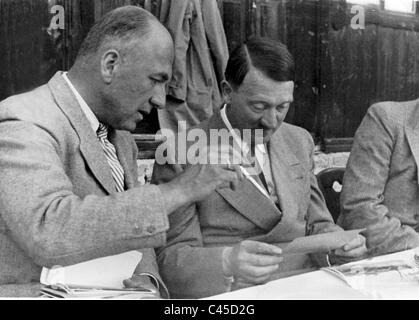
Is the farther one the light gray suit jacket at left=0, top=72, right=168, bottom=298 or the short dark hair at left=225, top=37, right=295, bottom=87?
the short dark hair at left=225, top=37, right=295, bottom=87

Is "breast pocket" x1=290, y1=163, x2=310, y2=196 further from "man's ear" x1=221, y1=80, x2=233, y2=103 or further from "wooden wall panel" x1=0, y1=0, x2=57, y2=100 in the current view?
"wooden wall panel" x1=0, y1=0, x2=57, y2=100

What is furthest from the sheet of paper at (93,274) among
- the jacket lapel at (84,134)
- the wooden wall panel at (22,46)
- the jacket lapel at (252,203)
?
the wooden wall panel at (22,46)

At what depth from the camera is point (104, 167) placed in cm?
158

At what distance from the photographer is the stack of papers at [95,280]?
1.32m

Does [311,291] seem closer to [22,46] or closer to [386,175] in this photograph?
[386,175]

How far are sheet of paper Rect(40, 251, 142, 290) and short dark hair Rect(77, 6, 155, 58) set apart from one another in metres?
0.54

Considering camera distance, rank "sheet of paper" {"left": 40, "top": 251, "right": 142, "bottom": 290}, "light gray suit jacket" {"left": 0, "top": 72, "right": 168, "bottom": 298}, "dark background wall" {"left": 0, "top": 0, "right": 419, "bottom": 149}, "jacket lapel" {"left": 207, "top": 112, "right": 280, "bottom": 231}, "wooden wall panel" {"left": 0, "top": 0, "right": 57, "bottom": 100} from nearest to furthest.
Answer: "light gray suit jacket" {"left": 0, "top": 72, "right": 168, "bottom": 298} < "sheet of paper" {"left": 40, "top": 251, "right": 142, "bottom": 290} < "jacket lapel" {"left": 207, "top": 112, "right": 280, "bottom": 231} < "wooden wall panel" {"left": 0, "top": 0, "right": 57, "bottom": 100} < "dark background wall" {"left": 0, "top": 0, "right": 419, "bottom": 149}

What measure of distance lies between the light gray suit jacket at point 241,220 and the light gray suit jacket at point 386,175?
0.41 ft

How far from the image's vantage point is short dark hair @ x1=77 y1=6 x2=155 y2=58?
1587 millimetres

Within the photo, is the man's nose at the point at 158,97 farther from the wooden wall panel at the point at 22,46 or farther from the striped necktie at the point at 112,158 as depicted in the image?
the wooden wall panel at the point at 22,46

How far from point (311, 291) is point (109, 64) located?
29.7 inches

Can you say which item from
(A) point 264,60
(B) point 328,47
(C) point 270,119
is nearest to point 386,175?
(C) point 270,119

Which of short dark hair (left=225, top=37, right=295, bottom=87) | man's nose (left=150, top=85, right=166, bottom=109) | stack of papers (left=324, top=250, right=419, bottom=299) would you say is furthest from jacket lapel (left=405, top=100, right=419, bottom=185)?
man's nose (left=150, top=85, right=166, bottom=109)
